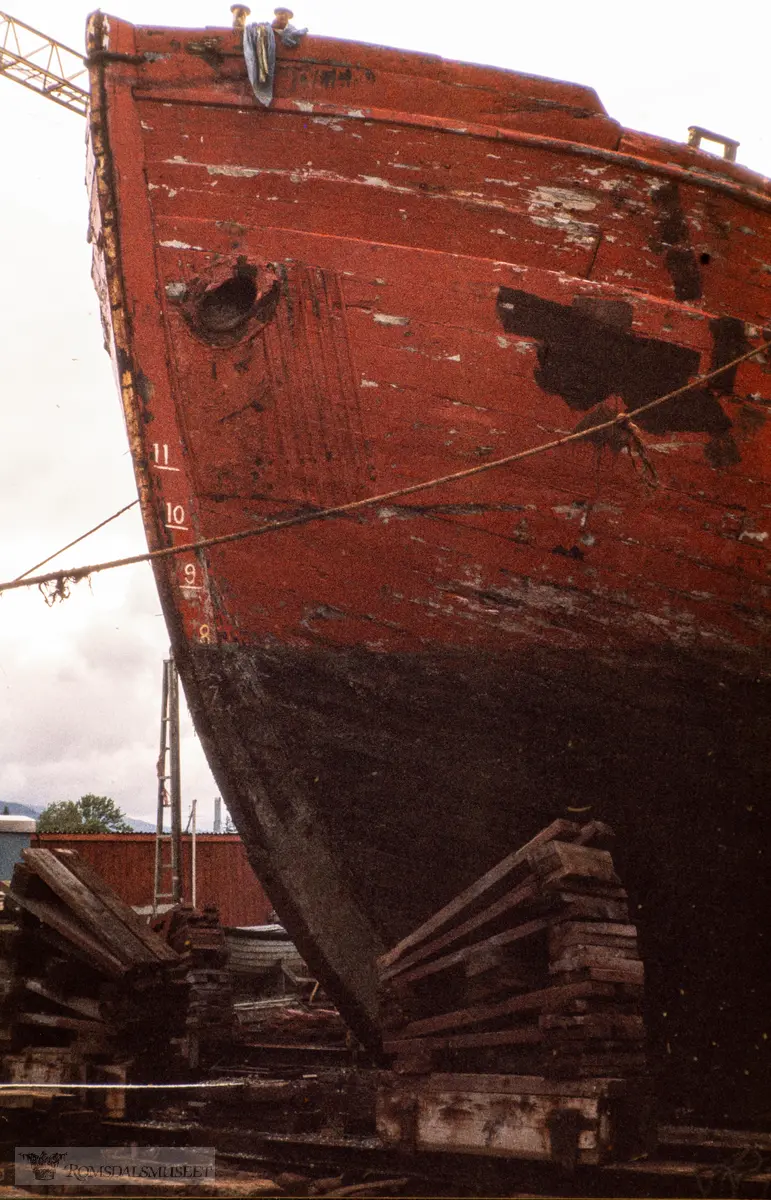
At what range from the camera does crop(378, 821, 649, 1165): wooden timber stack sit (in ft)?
10.3

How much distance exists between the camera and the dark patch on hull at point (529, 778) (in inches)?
168

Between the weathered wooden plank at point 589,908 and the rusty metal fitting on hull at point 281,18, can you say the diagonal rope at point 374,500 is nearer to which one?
the weathered wooden plank at point 589,908

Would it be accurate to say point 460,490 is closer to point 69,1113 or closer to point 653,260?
point 653,260

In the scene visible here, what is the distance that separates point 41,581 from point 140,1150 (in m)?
2.47

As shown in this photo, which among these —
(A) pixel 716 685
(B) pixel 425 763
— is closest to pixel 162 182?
(B) pixel 425 763

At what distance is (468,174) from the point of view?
174 inches

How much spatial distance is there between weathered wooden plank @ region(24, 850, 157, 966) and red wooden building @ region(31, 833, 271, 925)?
15.4 metres

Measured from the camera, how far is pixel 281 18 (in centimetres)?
439

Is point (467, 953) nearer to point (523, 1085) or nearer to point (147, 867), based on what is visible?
point (523, 1085)

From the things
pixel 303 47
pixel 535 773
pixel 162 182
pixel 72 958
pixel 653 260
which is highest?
pixel 303 47

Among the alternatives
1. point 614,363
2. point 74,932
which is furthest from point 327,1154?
point 614,363

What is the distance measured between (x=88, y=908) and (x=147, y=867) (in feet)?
54.4

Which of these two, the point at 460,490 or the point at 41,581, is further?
the point at 460,490

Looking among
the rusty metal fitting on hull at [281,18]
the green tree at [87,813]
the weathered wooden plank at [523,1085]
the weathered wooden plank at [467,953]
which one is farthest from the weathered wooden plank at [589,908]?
the green tree at [87,813]
